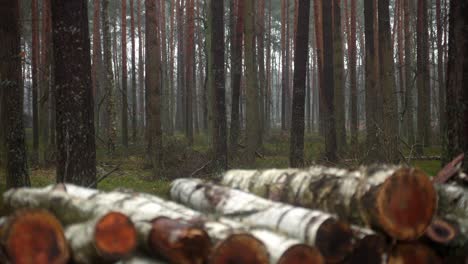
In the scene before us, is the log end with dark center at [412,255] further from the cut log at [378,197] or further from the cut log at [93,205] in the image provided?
the cut log at [93,205]

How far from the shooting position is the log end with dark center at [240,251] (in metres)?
3.02

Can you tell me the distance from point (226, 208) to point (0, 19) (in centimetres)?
585

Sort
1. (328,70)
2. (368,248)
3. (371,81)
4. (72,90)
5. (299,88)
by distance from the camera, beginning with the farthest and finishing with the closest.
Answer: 1. (328,70)
2. (371,81)
3. (299,88)
4. (72,90)
5. (368,248)

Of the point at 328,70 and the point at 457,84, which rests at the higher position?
the point at 328,70

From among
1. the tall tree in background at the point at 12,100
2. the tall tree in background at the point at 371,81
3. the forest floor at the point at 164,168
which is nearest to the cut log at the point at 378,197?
the tall tree in background at the point at 12,100

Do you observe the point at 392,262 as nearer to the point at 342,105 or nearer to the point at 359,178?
the point at 359,178

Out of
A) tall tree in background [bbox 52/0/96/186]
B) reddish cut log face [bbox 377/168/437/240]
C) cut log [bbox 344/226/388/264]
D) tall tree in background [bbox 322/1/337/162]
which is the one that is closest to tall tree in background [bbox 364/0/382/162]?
tall tree in background [bbox 322/1/337/162]

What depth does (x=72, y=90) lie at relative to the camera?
6418 mm

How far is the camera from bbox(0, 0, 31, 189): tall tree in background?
25.3 ft

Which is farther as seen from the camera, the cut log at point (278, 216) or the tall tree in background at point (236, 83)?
the tall tree in background at point (236, 83)

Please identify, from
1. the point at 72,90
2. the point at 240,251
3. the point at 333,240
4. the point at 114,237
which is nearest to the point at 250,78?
the point at 72,90

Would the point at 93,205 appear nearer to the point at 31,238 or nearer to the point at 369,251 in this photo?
the point at 31,238

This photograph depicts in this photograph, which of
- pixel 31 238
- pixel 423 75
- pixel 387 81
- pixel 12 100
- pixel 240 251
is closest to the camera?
pixel 240 251

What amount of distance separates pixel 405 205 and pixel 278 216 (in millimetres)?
914
